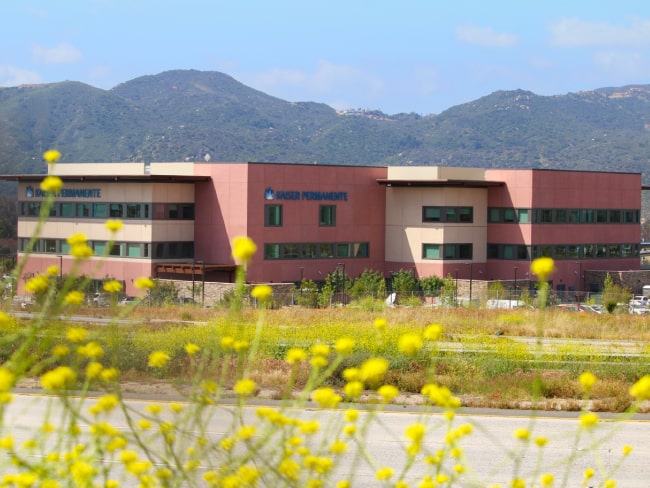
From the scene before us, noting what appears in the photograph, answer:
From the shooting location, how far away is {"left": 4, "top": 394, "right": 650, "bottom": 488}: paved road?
564 inches

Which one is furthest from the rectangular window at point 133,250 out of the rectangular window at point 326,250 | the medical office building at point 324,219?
the rectangular window at point 326,250

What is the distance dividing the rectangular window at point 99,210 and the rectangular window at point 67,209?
2242 mm

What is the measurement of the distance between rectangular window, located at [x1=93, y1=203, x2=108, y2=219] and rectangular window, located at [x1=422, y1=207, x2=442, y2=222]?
68.9 feet

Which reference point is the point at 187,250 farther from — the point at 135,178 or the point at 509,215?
the point at 509,215

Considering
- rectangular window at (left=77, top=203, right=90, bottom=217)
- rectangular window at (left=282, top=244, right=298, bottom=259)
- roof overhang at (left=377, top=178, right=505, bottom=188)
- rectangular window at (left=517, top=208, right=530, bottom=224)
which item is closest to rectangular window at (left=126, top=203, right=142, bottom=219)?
rectangular window at (left=77, top=203, right=90, bottom=217)

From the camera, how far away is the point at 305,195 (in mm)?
67562

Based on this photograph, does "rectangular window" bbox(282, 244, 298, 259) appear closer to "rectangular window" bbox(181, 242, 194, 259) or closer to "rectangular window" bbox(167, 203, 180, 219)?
"rectangular window" bbox(181, 242, 194, 259)

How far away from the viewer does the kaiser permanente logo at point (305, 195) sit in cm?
6619

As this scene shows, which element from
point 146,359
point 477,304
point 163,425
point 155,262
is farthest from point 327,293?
point 163,425

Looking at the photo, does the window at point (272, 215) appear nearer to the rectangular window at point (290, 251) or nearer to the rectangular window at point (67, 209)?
the rectangular window at point (290, 251)

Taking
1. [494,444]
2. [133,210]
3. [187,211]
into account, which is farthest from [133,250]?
[494,444]

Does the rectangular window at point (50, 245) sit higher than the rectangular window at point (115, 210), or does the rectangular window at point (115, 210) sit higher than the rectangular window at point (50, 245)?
the rectangular window at point (115, 210)

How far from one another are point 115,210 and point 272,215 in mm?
10395

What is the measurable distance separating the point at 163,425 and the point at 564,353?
22.4m
